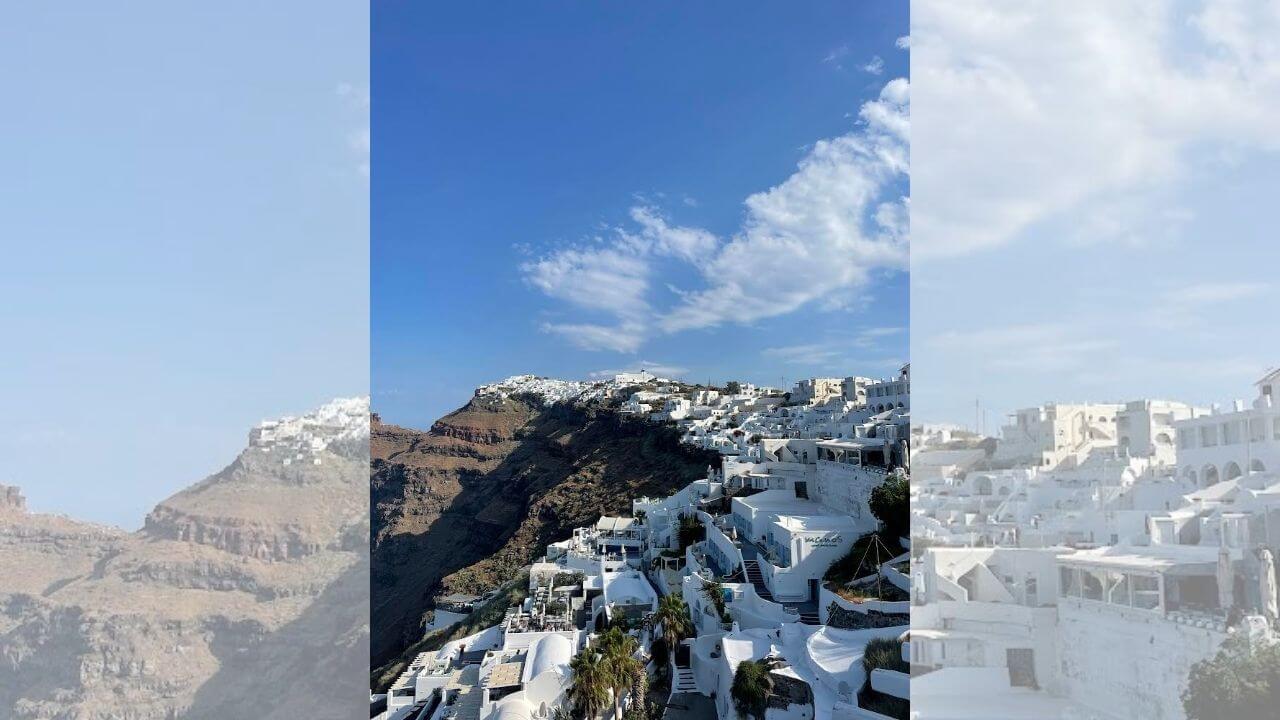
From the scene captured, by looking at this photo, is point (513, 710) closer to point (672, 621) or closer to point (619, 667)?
point (619, 667)

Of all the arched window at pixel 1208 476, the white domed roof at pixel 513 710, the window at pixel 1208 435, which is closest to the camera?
the window at pixel 1208 435

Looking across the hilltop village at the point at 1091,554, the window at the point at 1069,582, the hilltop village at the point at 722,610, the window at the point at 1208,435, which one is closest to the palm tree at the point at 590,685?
the hilltop village at the point at 722,610

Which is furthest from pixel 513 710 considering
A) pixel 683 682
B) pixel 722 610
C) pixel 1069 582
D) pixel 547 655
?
pixel 1069 582

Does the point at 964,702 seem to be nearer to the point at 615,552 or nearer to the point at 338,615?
the point at 338,615

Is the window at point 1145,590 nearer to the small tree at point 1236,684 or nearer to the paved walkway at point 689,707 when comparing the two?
the small tree at point 1236,684

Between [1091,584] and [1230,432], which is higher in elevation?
[1230,432]

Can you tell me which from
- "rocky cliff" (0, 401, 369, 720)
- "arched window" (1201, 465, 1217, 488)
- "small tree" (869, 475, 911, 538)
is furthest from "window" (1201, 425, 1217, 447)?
"small tree" (869, 475, 911, 538)

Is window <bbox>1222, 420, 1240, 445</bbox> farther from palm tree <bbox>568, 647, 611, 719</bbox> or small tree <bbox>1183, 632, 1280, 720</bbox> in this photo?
palm tree <bbox>568, 647, 611, 719</bbox>
